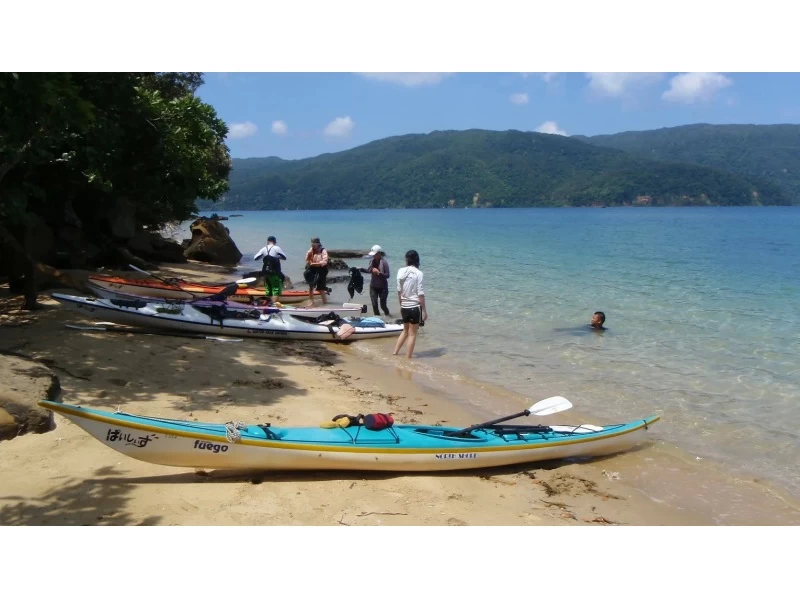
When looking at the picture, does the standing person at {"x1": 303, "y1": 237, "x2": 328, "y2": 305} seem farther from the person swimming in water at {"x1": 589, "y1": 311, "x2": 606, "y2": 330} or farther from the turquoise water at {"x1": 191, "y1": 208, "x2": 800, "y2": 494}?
the person swimming in water at {"x1": 589, "y1": 311, "x2": 606, "y2": 330}

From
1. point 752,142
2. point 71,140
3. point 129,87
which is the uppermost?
point 752,142

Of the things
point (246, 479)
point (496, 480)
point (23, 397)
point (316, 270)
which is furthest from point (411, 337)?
point (23, 397)

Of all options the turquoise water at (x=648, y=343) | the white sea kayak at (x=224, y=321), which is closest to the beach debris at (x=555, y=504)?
the turquoise water at (x=648, y=343)

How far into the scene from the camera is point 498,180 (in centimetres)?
15538

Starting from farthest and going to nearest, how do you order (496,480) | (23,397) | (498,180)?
(498,180) < (496,480) < (23,397)

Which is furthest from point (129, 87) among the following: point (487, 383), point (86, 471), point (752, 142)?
point (752, 142)

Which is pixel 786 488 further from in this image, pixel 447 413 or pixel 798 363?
pixel 798 363

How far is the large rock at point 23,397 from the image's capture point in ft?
17.1

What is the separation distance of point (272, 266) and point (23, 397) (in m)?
9.13

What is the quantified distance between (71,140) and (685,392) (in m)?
11.2

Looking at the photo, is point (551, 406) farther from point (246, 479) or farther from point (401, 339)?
point (401, 339)

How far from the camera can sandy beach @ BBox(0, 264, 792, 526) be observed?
450cm

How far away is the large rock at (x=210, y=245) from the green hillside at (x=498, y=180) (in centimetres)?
12037

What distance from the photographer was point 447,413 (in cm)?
772
